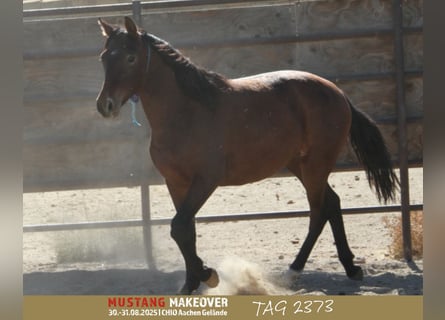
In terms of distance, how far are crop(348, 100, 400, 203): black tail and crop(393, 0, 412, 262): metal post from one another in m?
0.35

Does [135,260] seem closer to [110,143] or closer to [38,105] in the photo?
[110,143]

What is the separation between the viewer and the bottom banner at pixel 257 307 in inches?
238

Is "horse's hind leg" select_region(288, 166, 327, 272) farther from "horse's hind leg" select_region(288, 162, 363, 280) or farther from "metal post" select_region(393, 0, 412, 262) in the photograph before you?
"metal post" select_region(393, 0, 412, 262)

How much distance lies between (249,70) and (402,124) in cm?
134

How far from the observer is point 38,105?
7.80 metres

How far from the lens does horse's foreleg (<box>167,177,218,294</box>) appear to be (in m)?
6.41

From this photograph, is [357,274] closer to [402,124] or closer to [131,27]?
[402,124]

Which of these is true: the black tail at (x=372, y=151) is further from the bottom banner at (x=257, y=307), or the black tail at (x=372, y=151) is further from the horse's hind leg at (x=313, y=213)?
the bottom banner at (x=257, y=307)

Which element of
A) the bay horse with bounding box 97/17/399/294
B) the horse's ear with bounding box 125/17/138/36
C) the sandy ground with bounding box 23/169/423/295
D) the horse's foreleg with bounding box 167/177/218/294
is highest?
the horse's ear with bounding box 125/17/138/36

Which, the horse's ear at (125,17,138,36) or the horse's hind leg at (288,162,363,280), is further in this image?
the horse's hind leg at (288,162,363,280)

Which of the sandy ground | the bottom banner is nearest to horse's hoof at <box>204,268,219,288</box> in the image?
the sandy ground

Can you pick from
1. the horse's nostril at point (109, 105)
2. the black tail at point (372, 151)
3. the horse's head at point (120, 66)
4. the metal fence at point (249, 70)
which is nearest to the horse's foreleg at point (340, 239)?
the black tail at point (372, 151)

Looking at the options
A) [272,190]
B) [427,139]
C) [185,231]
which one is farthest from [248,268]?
[272,190]

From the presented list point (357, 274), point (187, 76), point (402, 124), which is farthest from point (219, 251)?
point (187, 76)
